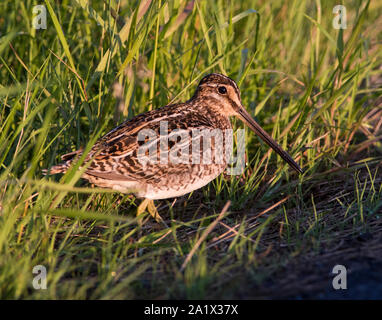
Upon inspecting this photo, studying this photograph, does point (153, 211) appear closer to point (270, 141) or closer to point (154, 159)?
point (154, 159)

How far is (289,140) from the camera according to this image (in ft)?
16.5

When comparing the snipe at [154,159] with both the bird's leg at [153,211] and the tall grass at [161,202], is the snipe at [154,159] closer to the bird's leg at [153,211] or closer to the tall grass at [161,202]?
the bird's leg at [153,211]

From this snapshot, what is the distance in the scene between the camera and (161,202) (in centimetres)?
479

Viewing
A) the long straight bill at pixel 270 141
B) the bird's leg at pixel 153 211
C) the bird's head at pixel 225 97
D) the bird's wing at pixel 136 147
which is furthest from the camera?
the bird's head at pixel 225 97

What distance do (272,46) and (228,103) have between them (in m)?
1.88

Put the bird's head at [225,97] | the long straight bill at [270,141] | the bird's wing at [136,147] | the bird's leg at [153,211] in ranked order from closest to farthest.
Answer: the bird's wing at [136,147]
the bird's leg at [153,211]
the long straight bill at [270,141]
the bird's head at [225,97]

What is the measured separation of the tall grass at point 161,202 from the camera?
3.24 m

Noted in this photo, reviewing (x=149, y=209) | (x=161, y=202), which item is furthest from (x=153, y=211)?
(x=161, y=202)

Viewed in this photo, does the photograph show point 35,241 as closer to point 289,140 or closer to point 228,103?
point 228,103

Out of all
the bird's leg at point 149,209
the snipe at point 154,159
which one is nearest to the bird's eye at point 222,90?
the snipe at point 154,159

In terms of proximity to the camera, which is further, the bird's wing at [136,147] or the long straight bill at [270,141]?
the long straight bill at [270,141]

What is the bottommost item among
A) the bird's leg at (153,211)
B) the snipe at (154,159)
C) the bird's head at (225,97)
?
the bird's leg at (153,211)
